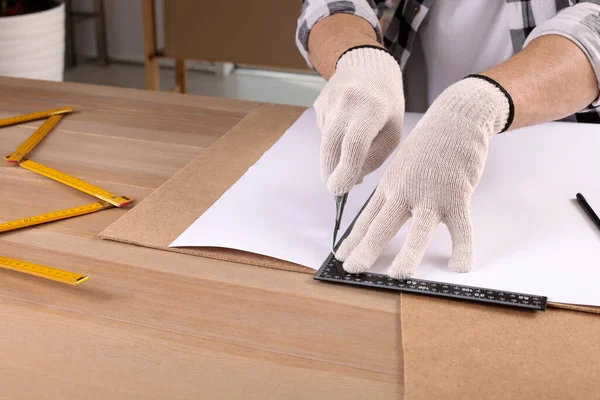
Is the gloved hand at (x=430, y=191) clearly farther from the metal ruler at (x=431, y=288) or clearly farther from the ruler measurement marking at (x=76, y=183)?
the ruler measurement marking at (x=76, y=183)

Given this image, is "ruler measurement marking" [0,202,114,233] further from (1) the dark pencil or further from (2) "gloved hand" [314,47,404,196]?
(1) the dark pencil

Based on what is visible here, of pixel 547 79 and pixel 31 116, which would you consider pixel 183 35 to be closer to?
pixel 31 116

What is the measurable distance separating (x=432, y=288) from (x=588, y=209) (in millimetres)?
286

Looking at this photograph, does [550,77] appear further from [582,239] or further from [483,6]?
[483,6]

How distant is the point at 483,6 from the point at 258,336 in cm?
89

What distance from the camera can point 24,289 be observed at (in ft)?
2.35

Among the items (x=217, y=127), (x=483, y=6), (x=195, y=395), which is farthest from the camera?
(x=483, y=6)

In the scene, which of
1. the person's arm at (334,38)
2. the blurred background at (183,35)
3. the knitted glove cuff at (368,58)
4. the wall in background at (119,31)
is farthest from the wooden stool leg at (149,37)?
the knitted glove cuff at (368,58)

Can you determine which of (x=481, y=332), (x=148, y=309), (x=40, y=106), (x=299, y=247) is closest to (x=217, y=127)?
(x=40, y=106)

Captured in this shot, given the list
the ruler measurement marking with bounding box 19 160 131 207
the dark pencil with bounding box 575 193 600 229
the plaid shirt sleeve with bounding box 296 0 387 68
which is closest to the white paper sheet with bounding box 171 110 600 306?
the dark pencil with bounding box 575 193 600 229

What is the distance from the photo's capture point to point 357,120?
817mm

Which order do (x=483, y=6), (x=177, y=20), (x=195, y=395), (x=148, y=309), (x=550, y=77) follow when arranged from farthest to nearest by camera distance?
(x=177, y=20)
(x=483, y=6)
(x=550, y=77)
(x=148, y=309)
(x=195, y=395)

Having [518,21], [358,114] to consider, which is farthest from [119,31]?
[358,114]

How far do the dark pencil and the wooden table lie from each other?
30 centimetres
